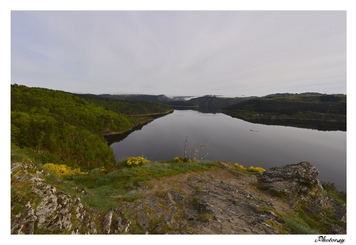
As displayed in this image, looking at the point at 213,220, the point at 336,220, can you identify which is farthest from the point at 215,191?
the point at 336,220

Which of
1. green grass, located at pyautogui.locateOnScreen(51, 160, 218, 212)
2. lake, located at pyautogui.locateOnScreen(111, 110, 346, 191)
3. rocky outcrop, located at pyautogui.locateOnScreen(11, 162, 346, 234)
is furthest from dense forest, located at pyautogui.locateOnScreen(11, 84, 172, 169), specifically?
rocky outcrop, located at pyautogui.locateOnScreen(11, 162, 346, 234)

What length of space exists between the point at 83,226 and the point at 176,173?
40.7 ft

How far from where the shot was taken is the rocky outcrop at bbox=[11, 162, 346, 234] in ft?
22.8

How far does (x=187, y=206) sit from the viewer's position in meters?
12.0

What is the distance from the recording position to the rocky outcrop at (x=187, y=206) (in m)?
6.94

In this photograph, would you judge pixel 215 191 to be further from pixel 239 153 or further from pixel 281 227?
pixel 239 153

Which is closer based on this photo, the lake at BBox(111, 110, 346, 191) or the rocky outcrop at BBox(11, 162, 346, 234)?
the rocky outcrop at BBox(11, 162, 346, 234)

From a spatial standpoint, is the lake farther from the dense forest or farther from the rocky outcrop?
the rocky outcrop

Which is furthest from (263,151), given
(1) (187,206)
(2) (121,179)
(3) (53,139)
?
(3) (53,139)

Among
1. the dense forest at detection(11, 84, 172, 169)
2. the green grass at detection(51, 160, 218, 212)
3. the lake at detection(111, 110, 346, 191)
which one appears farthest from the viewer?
the lake at detection(111, 110, 346, 191)

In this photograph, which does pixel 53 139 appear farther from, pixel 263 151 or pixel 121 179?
pixel 263 151

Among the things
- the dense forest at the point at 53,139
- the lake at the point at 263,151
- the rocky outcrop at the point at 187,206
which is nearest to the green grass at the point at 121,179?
the rocky outcrop at the point at 187,206

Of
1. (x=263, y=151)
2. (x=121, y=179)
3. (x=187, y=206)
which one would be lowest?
(x=263, y=151)

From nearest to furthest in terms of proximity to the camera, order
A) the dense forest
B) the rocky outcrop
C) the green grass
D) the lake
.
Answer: the rocky outcrop, the green grass, the dense forest, the lake
